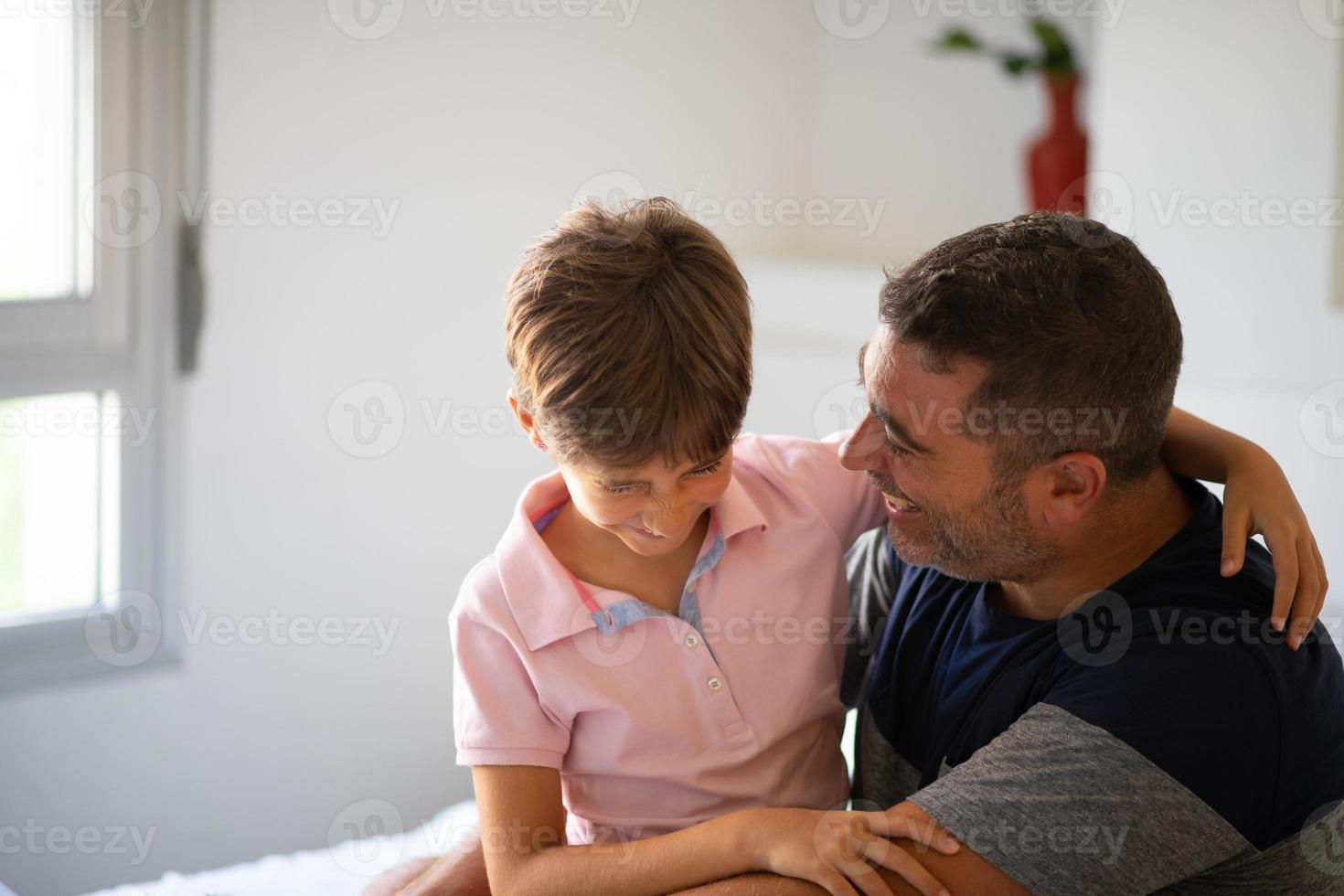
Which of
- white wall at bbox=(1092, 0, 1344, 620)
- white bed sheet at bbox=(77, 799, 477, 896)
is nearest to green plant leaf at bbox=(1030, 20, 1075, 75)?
white wall at bbox=(1092, 0, 1344, 620)

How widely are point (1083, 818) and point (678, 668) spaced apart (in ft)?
1.40

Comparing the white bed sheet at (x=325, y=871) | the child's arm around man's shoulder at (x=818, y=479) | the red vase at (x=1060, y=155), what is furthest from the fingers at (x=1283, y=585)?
the red vase at (x=1060, y=155)

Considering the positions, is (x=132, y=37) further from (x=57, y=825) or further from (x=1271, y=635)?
(x=1271, y=635)

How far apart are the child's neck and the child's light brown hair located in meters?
0.19

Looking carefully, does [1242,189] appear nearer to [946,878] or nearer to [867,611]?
[867,611]

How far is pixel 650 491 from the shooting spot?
127cm

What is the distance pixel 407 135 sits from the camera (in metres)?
2.78

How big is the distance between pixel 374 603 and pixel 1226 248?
1838 millimetres

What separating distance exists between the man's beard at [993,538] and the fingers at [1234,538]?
172 mm

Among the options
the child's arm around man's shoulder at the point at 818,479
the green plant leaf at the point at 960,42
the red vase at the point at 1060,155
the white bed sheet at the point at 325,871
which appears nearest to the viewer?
the child's arm around man's shoulder at the point at 818,479

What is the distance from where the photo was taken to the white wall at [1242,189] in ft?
6.93

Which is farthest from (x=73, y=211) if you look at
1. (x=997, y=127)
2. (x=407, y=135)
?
(x=997, y=127)

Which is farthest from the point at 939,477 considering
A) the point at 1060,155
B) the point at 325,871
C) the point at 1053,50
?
the point at 1053,50

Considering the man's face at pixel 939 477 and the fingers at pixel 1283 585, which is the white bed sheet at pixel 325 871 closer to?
the man's face at pixel 939 477
